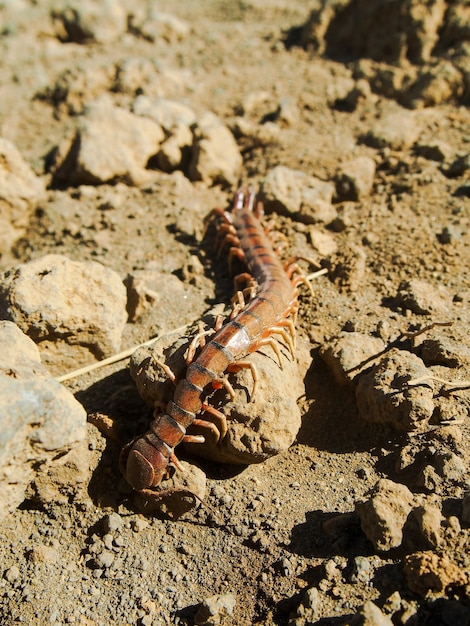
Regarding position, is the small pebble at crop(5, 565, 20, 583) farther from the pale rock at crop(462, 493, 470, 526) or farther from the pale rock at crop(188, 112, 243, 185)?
the pale rock at crop(188, 112, 243, 185)

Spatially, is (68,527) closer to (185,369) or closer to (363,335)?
(185,369)

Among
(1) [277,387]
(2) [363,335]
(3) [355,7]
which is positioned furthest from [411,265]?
(3) [355,7]

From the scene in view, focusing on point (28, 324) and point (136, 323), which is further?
point (136, 323)

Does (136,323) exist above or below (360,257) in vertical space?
below

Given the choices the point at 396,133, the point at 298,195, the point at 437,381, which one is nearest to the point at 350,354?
the point at 437,381

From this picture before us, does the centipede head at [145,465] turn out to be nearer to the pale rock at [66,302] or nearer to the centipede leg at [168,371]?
the centipede leg at [168,371]

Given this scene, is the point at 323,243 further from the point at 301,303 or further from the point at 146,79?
the point at 146,79

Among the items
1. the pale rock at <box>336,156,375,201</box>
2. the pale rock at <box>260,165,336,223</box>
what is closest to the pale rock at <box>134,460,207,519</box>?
the pale rock at <box>260,165,336,223</box>

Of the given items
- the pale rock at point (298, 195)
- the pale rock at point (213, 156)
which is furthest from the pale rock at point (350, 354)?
the pale rock at point (213, 156)
